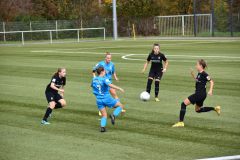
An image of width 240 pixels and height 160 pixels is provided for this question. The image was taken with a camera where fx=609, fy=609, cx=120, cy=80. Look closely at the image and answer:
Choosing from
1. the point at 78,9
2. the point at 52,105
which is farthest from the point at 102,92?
the point at 78,9

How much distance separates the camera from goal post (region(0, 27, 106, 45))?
6403 centimetres

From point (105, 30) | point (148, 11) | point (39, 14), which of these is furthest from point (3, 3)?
point (148, 11)

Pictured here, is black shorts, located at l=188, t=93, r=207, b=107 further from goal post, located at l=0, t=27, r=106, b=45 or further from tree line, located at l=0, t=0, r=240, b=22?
tree line, located at l=0, t=0, r=240, b=22

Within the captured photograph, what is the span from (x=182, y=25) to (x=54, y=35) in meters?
14.1

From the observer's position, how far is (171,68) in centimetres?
3052

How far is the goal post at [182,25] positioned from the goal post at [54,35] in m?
6.70

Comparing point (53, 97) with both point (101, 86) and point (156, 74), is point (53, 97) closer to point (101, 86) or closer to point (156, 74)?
point (101, 86)

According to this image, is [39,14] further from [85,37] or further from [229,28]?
[229,28]

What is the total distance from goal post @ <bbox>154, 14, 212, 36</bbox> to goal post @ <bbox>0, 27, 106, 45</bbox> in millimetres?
6698

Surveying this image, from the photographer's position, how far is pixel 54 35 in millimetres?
66938

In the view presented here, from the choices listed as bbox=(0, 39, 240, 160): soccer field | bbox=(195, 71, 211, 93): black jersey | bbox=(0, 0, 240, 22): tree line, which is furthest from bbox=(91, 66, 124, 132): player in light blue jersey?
bbox=(0, 0, 240, 22): tree line

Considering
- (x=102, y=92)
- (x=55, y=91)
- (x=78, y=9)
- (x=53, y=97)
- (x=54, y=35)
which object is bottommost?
(x=54, y=35)

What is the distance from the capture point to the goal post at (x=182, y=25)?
200 ft

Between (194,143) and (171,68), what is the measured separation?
1760 cm
